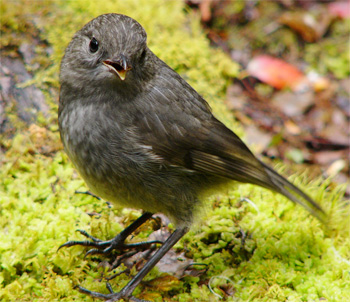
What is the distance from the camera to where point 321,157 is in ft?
19.1

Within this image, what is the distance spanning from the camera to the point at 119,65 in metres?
2.76

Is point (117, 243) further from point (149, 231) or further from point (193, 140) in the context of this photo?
point (193, 140)

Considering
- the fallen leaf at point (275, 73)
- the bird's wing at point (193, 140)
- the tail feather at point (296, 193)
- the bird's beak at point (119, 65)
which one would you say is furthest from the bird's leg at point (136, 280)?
the fallen leaf at point (275, 73)

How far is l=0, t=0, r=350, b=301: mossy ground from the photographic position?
10.4 feet

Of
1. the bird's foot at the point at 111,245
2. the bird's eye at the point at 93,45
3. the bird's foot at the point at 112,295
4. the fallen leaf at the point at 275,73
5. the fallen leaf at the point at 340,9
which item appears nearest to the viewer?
the bird's eye at the point at 93,45

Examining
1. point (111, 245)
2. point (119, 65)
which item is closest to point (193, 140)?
point (119, 65)

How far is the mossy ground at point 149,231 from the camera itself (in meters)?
3.16

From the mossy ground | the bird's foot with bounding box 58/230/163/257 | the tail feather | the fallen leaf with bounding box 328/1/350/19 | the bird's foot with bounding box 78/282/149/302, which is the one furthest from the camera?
the fallen leaf with bounding box 328/1/350/19

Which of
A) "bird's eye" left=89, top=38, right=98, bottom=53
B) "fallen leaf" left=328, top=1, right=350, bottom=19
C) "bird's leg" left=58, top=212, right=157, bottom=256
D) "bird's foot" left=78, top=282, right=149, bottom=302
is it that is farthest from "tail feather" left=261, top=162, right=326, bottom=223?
"fallen leaf" left=328, top=1, right=350, bottom=19

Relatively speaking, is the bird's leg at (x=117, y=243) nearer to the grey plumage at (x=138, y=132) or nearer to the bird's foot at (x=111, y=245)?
the bird's foot at (x=111, y=245)

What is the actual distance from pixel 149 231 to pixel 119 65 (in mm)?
1526

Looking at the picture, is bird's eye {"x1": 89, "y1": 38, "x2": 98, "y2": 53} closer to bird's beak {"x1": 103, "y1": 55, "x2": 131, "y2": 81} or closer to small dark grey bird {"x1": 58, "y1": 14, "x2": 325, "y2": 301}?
small dark grey bird {"x1": 58, "y1": 14, "x2": 325, "y2": 301}

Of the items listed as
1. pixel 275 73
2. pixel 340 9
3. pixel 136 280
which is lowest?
pixel 136 280

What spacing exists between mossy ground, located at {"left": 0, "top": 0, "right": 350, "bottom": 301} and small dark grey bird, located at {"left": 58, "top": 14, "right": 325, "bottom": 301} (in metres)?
0.20
